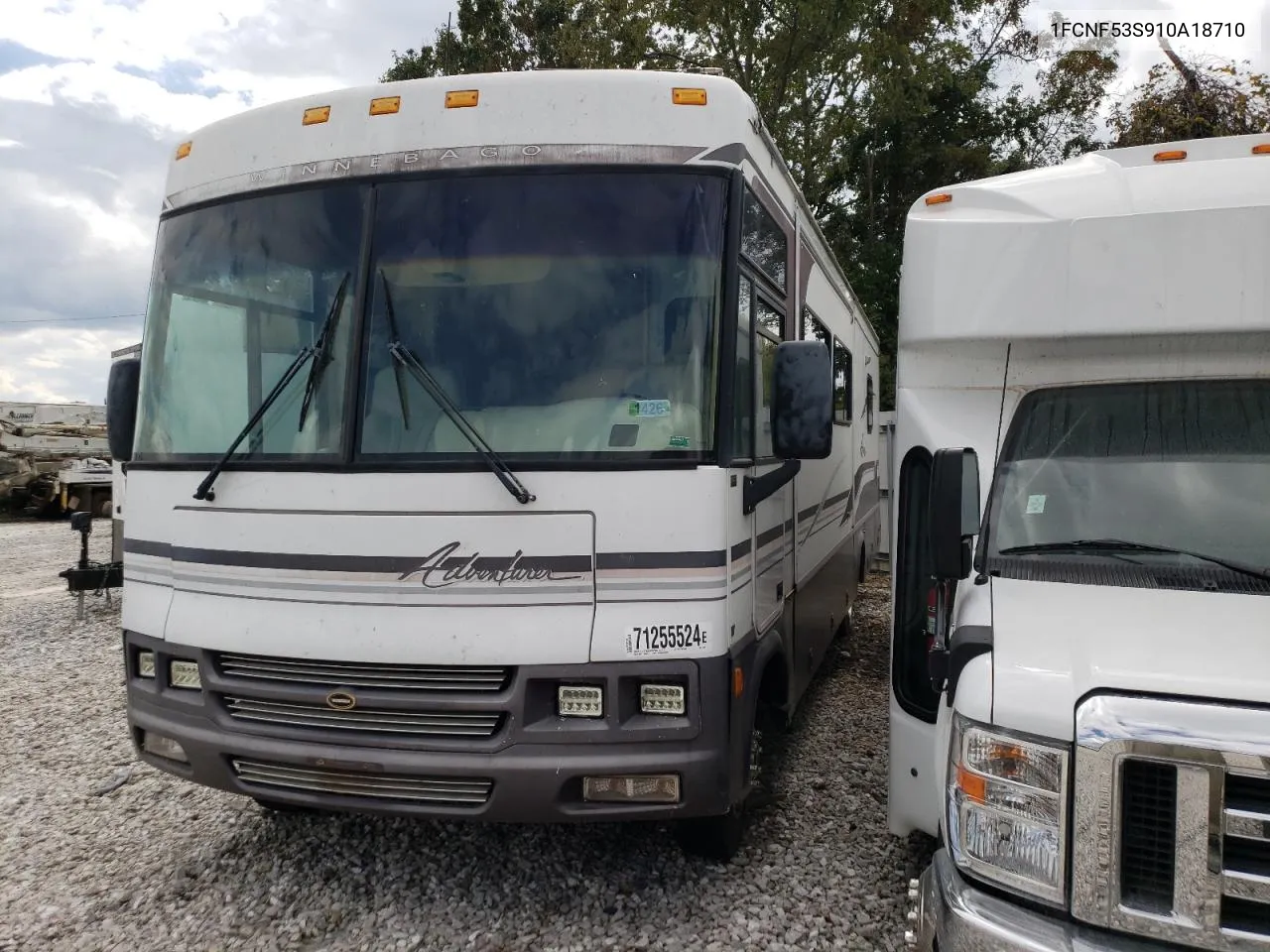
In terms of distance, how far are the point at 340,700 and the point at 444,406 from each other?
Answer: 3.74 ft

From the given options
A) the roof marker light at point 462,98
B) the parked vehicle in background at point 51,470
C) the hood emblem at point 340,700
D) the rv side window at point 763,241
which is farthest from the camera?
the parked vehicle in background at point 51,470

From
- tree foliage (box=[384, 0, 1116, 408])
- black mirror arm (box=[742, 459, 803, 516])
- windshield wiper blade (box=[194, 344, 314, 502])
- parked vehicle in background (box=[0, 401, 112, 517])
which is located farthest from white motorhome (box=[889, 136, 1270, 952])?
parked vehicle in background (box=[0, 401, 112, 517])

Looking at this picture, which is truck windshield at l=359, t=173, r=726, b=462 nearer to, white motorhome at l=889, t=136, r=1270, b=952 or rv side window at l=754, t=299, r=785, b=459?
rv side window at l=754, t=299, r=785, b=459

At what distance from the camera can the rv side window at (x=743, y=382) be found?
3.57m

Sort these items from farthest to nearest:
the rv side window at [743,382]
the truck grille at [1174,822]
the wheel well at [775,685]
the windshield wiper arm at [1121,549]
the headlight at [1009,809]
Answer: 1. the wheel well at [775,685]
2. the rv side window at [743,382]
3. the windshield wiper arm at [1121,549]
4. the headlight at [1009,809]
5. the truck grille at [1174,822]

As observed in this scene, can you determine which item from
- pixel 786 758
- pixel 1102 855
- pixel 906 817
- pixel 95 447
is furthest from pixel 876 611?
pixel 95 447

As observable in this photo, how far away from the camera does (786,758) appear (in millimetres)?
5398

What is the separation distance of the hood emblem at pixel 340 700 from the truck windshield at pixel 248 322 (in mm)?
888

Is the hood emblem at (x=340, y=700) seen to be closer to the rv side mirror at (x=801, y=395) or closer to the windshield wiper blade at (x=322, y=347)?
the windshield wiper blade at (x=322, y=347)

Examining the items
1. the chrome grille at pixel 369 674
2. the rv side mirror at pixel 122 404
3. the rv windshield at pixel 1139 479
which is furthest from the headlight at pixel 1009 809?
the rv side mirror at pixel 122 404

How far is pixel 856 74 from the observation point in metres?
14.7

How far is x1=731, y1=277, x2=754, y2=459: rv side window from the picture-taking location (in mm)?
3570

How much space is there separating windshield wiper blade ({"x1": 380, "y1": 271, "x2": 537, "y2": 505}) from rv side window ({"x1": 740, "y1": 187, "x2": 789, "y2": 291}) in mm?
1253

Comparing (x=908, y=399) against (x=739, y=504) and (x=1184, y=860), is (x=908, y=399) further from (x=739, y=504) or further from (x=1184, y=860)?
(x=1184, y=860)
